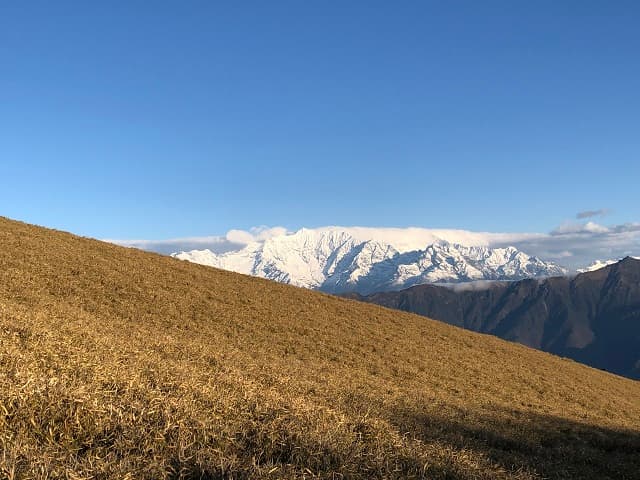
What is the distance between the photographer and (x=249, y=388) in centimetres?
1249

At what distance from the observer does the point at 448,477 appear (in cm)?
780

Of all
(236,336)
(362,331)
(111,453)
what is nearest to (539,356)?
(362,331)

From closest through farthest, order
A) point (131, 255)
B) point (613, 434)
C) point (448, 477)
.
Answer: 1. point (448, 477)
2. point (613, 434)
3. point (131, 255)

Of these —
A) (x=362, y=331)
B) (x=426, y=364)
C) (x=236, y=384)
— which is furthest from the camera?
(x=362, y=331)

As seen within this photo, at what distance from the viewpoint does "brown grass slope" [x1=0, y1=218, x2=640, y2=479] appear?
720 centimetres

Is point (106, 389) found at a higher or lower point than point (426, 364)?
higher

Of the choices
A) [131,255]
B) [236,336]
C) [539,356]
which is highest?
[131,255]

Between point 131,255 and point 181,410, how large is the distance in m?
42.6

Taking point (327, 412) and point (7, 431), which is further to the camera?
point (327, 412)

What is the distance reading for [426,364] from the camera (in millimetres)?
34500

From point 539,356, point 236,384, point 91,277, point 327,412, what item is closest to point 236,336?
point 91,277

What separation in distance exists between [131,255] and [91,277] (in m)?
12.6

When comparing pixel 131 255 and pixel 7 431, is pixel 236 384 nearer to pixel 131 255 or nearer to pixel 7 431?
pixel 7 431

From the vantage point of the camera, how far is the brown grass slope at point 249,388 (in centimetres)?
720
